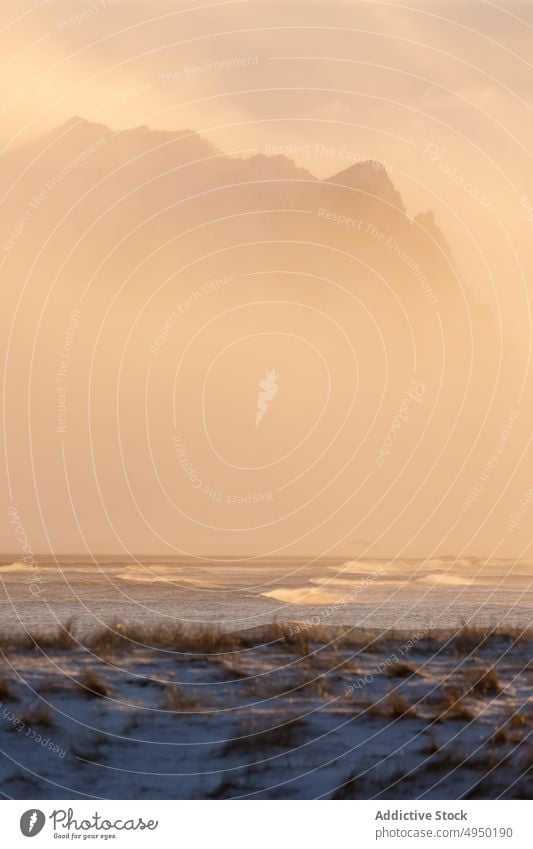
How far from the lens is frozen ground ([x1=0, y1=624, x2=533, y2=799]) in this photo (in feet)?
50.2

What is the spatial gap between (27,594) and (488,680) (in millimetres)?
31843

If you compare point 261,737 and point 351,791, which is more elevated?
point 261,737

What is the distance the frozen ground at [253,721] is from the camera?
15289 millimetres

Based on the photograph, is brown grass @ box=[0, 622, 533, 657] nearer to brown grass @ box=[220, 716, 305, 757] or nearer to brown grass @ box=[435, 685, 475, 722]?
brown grass @ box=[435, 685, 475, 722]

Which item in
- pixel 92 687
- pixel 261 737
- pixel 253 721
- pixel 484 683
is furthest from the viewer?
pixel 484 683

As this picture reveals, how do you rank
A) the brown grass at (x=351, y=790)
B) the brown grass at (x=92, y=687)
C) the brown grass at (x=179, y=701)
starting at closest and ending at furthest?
the brown grass at (x=351, y=790), the brown grass at (x=179, y=701), the brown grass at (x=92, y=687)

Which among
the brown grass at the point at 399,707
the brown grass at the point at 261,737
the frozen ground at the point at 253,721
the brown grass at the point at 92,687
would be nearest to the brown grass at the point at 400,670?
the frozen ground at the point at 253,721

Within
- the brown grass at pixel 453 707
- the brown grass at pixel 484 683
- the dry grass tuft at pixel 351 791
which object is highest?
the brown grass at pixel 484 683

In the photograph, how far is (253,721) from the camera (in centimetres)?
1769

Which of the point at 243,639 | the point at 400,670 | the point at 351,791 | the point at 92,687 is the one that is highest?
the point at 243,639

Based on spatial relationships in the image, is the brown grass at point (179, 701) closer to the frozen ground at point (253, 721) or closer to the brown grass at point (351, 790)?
the frozen ground at point (253, 721)

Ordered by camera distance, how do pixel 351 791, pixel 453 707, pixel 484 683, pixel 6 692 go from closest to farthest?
pixel 351 791
pixel 6 692
pixel 453 707
pixel 484 683

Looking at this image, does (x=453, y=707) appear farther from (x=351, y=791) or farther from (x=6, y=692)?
(x=6, y=692)

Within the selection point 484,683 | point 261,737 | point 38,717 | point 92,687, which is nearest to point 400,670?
point 484,683
